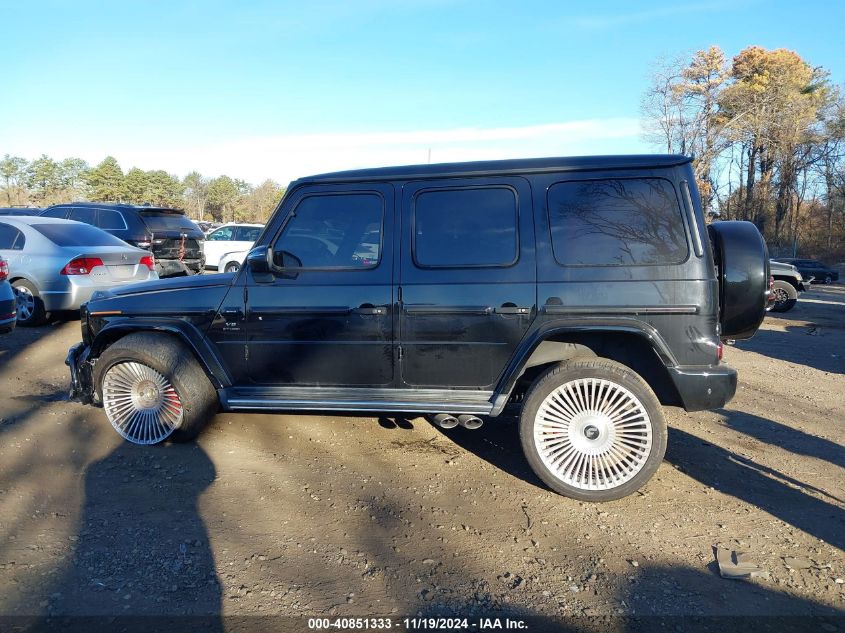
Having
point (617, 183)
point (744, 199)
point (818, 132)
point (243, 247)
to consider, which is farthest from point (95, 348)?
point (744, 199)

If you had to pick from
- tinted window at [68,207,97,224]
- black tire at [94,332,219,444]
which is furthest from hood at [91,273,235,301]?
tinted window at [68,207,97,224]

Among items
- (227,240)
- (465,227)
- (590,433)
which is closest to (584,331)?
(590,433)

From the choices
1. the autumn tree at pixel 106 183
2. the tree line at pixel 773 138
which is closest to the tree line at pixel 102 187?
the autumn tree at pixel 106 183

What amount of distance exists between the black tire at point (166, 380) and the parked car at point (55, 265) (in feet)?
14.0

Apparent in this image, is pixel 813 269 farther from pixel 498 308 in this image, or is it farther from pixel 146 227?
pixel 498 308

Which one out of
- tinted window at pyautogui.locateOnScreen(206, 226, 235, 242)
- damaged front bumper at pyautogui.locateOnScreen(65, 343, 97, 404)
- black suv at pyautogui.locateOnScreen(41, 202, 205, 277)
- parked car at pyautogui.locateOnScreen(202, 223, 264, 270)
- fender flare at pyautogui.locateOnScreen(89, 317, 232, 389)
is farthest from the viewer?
tinted window at pyautogui.locateOnScreen(206, 226, 235, 242)

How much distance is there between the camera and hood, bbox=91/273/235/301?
428 centimetres

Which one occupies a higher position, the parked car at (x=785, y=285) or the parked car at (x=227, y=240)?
the parked car at (x=227, y=240)

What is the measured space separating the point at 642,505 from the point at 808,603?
1054 mm

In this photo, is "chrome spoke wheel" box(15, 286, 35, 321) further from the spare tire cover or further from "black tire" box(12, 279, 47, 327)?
the spare tire cover

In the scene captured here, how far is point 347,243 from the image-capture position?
4082 millimetres

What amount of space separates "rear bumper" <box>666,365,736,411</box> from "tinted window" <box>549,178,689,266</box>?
0.70 metres

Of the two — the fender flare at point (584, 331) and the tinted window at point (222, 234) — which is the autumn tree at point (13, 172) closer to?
the tinted window at point (222, 234)

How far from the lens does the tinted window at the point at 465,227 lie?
3.84 meters
